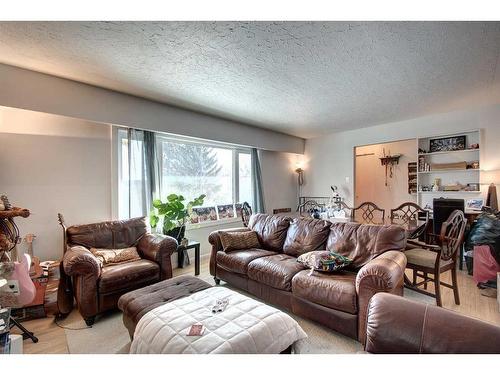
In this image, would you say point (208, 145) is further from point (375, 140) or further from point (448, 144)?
point (448, 144)

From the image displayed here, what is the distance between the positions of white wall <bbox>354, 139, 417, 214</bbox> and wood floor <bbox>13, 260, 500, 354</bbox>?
2837 millimetres

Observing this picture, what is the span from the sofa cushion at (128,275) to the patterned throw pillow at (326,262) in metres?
1.69

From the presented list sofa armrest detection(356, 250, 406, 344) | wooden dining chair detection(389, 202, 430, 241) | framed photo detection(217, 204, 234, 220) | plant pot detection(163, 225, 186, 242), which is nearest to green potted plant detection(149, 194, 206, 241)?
plant pot detection(163, 225, 186, 242)

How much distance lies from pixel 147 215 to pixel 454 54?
4099 millimetres

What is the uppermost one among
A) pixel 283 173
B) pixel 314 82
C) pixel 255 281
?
pixel 314 82

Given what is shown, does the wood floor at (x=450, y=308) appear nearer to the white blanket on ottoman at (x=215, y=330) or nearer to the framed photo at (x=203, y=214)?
the white blanket on ottoman at (x=215, y=330)

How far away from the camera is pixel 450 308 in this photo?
242cm

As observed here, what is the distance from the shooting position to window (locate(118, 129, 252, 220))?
342 centimetres

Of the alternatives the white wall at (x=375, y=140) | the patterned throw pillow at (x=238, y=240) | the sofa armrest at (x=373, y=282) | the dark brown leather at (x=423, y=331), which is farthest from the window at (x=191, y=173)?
Result: the dark brown leather at (x=423, y=331)

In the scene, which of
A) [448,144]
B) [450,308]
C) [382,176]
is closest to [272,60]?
[450,308]

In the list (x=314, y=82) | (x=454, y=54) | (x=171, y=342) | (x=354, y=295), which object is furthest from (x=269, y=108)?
(x=171, y=342)

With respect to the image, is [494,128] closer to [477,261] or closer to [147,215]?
[477,261]

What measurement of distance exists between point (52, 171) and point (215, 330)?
112 inches
